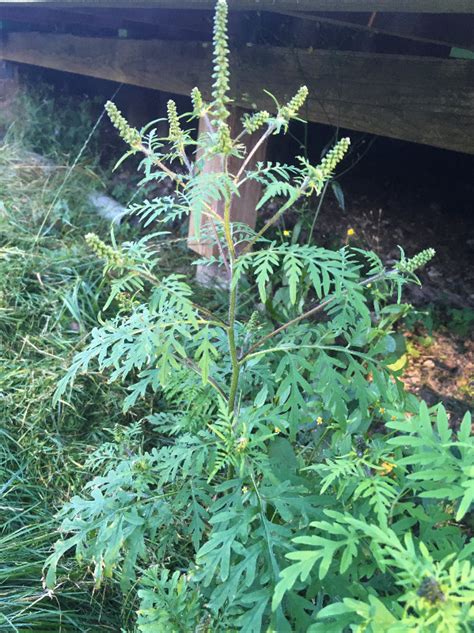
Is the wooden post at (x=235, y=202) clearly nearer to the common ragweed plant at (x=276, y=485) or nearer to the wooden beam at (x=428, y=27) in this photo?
the wooden beam at (x=428, y=27)

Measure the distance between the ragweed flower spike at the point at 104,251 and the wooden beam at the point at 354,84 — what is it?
130 cm

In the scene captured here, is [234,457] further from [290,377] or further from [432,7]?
[432,7]

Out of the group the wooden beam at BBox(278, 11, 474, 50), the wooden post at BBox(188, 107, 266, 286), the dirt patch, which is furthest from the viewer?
the wooden post at BBox(188, 107, 266, 286)

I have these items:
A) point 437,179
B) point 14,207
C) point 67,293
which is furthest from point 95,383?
point 437,179

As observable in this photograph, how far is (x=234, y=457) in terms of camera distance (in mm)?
1000

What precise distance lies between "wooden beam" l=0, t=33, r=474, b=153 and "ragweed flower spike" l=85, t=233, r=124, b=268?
51.2 inches

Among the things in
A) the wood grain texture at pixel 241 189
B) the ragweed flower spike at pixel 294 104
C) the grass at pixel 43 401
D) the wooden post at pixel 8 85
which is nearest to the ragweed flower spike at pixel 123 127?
the ragweed flower spike at pixel 294 104

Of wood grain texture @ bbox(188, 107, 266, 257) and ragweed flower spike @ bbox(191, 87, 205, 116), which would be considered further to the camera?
wood grain texture @ bbox(188, 107, 266, 257)

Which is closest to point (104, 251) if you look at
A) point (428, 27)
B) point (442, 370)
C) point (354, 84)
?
point (354, 84)

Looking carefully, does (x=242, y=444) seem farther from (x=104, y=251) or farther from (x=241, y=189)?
(x=241, y=189)

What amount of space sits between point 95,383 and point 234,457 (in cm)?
143

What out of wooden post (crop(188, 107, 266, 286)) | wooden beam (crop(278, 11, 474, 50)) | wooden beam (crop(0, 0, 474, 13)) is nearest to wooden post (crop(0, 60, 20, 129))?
wooden post (crop(188, 107, 266, 286))

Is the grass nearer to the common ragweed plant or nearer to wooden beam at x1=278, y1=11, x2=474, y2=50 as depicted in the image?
the common ragweed plant

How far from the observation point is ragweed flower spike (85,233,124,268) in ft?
2.71
